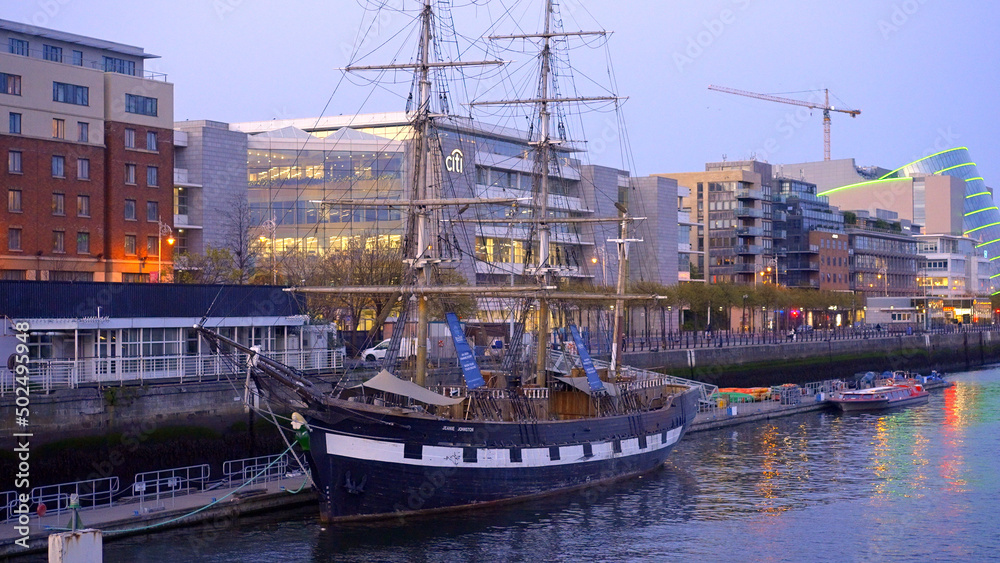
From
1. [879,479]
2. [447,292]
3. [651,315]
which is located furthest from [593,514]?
[651,315]

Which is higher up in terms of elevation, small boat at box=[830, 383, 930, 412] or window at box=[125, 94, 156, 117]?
window at box=[125, 94, 156, 117]

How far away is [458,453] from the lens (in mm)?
34562

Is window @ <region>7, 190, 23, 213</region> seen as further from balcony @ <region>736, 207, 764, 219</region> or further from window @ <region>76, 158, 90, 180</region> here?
balcony @ <region>736, 207, 764, 219</region>

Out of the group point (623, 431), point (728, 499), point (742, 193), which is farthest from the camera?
point (742, 193)

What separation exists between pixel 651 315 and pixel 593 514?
75.5 meters

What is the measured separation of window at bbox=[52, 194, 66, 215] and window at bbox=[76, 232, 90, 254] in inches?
67.9

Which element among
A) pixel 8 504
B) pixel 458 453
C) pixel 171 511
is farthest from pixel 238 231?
pixel 8 504

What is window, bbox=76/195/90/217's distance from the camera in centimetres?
6394

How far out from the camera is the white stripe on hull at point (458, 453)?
32.6m

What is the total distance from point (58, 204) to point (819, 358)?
5883cm

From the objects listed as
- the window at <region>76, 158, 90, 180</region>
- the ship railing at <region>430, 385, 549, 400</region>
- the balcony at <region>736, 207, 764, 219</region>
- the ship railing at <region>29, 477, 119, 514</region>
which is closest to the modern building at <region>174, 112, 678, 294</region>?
the window at <region>76, 158, 90, 180</region>

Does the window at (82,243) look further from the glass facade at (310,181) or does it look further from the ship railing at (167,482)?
the ship railing at (167,482)

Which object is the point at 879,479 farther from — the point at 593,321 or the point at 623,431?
the point at 593,321

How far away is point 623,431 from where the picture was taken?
41625mm
